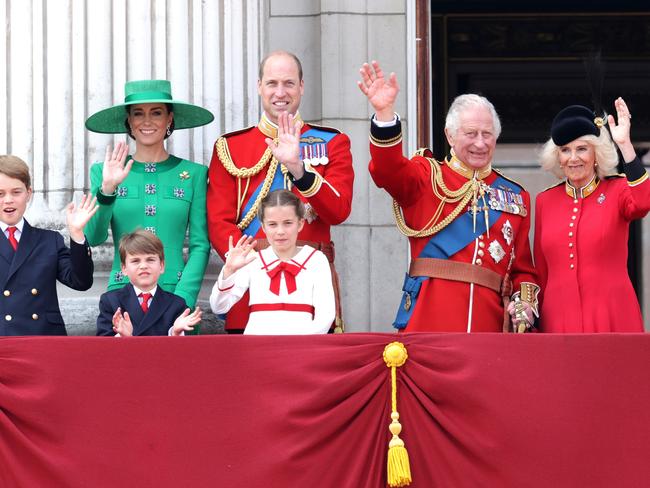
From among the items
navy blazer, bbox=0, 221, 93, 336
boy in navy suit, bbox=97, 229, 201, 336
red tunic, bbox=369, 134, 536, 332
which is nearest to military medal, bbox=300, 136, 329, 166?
red tunic, bbox=369, 134, 536, 332

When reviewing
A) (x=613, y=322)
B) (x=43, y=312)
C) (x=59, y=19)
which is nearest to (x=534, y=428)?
(x=613, y=322)

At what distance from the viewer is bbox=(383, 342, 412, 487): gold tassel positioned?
219 inches

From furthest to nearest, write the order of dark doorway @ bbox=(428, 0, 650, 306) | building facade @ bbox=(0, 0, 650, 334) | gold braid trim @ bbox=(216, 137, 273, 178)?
1. dark doorway @ bbox=(428, 0, 650, 306)
2. building facade @ bbox=(0, 0, 650, 334)
3. gold braid trim @ bbox=(216, 137, 273, 178)

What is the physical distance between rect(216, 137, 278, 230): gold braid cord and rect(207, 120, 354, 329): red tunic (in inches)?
0.8

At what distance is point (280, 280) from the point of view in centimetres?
607

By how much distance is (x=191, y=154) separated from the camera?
7.36 meters

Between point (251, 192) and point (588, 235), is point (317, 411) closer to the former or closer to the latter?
point (251, 192)

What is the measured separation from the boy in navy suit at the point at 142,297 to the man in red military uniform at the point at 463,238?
2.95 ft

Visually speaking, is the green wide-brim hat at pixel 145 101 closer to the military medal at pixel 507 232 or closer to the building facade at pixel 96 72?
the building facade at pixel 96 72

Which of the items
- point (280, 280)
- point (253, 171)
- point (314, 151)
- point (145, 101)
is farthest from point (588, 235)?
point (145, 101)

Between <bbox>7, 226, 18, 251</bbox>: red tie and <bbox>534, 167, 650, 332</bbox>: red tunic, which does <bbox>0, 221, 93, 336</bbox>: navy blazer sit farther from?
<bbox>534, 167, 650, 332</bbox>: red tunic

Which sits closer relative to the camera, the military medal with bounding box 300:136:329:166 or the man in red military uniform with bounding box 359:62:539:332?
the man in red military uniform with bounding box 359:62:539:332

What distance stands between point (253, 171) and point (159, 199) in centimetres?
39

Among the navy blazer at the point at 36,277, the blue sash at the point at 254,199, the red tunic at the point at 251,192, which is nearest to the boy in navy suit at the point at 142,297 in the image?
the navy blazer at the point at 36,277
